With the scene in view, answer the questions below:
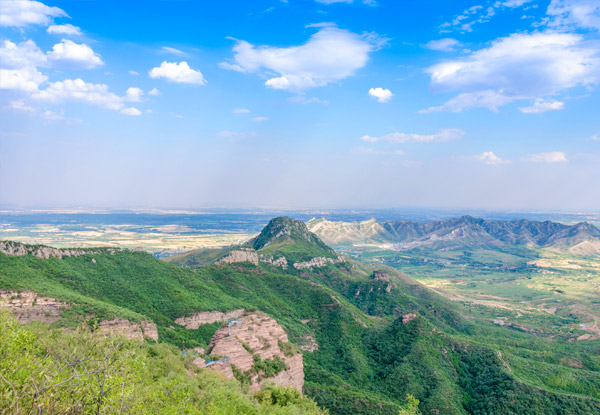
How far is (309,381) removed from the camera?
250ft

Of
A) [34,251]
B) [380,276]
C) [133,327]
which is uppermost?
[34,251]

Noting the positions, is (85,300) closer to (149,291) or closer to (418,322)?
(149,291)

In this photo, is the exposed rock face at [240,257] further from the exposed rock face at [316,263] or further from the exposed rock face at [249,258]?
→ the exposed rock face at [316,263]

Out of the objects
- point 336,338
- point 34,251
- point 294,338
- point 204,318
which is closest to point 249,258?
point 336,338

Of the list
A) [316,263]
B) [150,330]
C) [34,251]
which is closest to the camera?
[150,330]

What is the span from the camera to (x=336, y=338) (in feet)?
338

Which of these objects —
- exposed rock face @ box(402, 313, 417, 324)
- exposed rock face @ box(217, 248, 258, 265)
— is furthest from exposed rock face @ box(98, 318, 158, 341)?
exposed rock face @ box(402, 313, 417, 324)

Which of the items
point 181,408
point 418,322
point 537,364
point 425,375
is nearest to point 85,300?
point 181,408

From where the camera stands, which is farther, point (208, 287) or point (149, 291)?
point (208, 287)

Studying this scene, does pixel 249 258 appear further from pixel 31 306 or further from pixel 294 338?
pixel 31 306

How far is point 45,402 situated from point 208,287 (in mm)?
93301

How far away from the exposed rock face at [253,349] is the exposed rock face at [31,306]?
28.5 m

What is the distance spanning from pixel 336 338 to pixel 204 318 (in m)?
37.3

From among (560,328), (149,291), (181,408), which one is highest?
(181,408)
